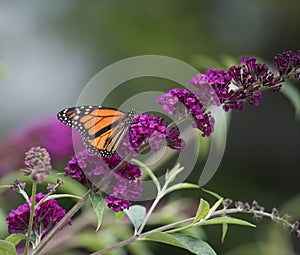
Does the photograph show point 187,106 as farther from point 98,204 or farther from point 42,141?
point 42,141

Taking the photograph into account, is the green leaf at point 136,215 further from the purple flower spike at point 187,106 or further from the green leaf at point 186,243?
the purple flower spike at point 187,106

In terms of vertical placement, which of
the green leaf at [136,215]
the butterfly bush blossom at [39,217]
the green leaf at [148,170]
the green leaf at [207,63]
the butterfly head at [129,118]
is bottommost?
the butterfly bush blossom at [39,217]

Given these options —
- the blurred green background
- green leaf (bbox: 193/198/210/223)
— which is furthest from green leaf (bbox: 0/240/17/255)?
the blurred green background

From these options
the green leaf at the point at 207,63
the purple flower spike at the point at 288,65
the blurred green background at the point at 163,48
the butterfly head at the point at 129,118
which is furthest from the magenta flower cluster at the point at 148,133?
the blurred green background at the point at 163,48

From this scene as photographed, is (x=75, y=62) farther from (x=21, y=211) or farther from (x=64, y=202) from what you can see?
(x=21, y=211)

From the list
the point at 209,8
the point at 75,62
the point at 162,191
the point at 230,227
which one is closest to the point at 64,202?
the point at 230,227
